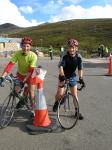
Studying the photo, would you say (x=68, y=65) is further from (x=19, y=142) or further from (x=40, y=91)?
(x=19, y=142)

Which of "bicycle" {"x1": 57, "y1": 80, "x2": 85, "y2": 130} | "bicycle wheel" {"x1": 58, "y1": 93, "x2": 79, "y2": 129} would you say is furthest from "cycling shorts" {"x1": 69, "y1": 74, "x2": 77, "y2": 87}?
"bicycle wheel" {"x1": 58, "y1": 93, "x2": 79, "y2": 129}

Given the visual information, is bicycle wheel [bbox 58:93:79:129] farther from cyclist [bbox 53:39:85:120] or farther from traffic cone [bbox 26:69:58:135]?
cyclist [bbox 53:39:85:120]

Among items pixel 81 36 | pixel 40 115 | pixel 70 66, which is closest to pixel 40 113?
pixel 40 115

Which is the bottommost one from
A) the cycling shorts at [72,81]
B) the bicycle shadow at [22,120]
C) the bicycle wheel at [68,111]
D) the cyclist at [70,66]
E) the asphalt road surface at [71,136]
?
the asphalt road surface at [71,136]

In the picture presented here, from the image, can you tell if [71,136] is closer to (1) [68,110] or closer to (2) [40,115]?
(2) [40,115]

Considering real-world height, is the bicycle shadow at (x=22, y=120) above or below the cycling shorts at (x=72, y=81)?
below

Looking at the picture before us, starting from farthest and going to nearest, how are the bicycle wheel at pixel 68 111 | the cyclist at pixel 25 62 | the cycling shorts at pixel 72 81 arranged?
the cycling shorts at pixel 72 81
the cyclist at pixel 25 62
the bicycle wheel at pixel 68 111

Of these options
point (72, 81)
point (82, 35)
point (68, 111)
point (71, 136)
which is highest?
point (72, 81)

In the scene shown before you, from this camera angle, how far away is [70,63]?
9.21 meters

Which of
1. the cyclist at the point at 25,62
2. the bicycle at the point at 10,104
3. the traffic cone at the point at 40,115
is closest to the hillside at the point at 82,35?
the cyclist at the point at 25,62

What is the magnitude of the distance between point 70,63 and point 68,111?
40.1 inches

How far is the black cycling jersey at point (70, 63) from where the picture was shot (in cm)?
915

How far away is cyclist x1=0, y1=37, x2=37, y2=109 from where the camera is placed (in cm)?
887

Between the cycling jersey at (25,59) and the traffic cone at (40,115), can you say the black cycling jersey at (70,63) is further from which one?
the traffic cone at (40,115)
